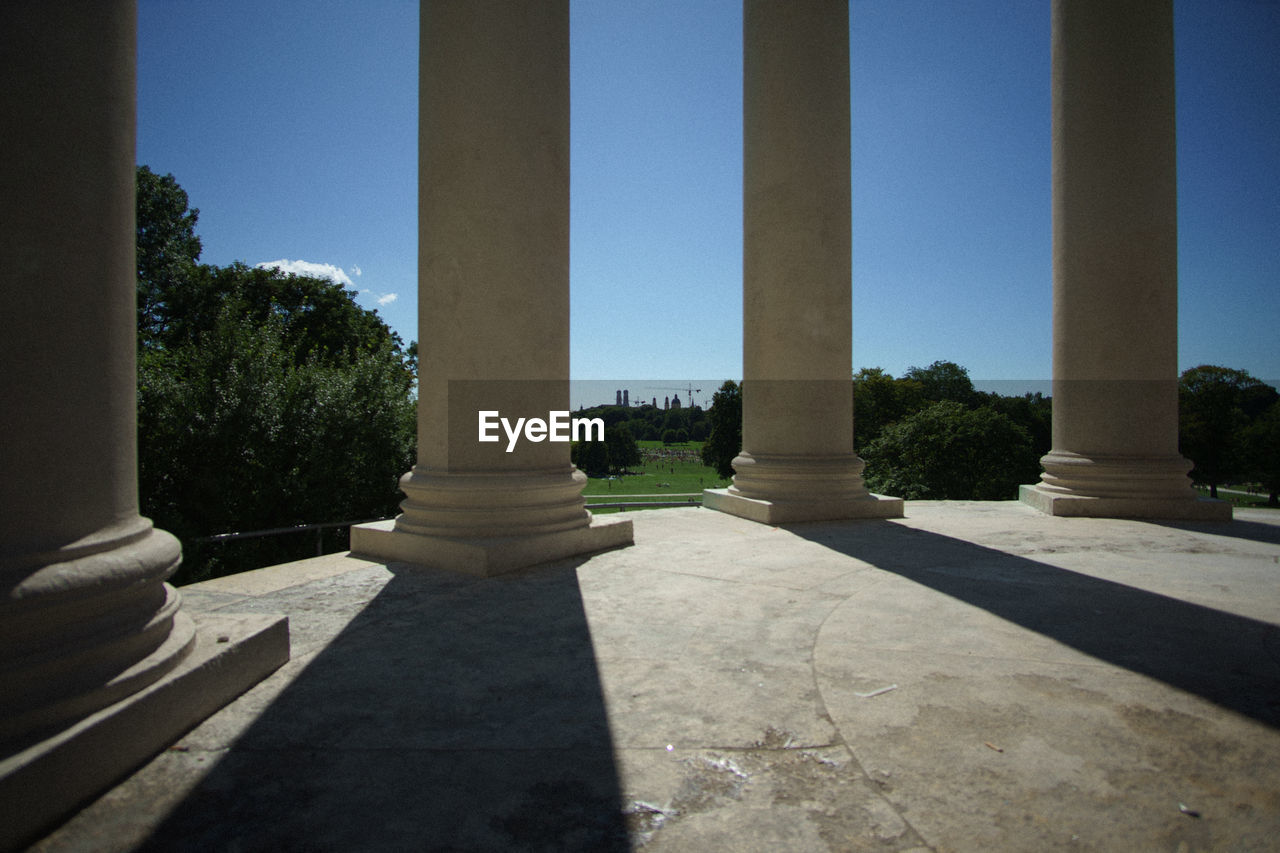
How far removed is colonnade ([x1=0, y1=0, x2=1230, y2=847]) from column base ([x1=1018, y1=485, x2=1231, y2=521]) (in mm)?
199

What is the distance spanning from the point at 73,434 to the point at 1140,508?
212 ft

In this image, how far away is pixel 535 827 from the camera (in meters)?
12.2

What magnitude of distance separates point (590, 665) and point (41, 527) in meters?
13.7

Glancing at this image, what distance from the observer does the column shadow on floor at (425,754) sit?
Result: 39.7ft

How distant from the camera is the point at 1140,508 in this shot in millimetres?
52719

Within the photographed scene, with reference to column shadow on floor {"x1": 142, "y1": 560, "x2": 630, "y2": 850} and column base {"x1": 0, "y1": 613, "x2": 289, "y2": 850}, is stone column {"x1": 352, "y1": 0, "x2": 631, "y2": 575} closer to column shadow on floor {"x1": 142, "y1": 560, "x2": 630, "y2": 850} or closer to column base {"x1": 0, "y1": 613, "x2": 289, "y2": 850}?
column shadow on floor {"x1": 142, "y1": 560, "x2": 630, "y2": 850}

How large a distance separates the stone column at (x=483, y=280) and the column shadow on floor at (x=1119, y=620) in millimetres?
19279

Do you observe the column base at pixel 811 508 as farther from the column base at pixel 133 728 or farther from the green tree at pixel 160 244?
the green tree at pixel 160 244

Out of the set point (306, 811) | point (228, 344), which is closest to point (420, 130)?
point (306, 811)

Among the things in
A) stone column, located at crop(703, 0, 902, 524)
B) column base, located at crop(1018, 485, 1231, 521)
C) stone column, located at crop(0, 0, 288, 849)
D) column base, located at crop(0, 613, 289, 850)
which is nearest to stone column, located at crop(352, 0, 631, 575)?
column base, located at crop(0, 613, 289, 850)

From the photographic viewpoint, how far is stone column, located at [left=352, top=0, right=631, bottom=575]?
33.8 m

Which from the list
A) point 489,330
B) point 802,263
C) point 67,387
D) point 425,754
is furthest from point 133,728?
point 802,263

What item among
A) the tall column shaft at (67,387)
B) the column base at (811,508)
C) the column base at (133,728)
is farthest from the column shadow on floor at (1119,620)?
the tall column shaft at (67,387)

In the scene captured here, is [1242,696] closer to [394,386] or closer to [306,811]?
[306,811]
